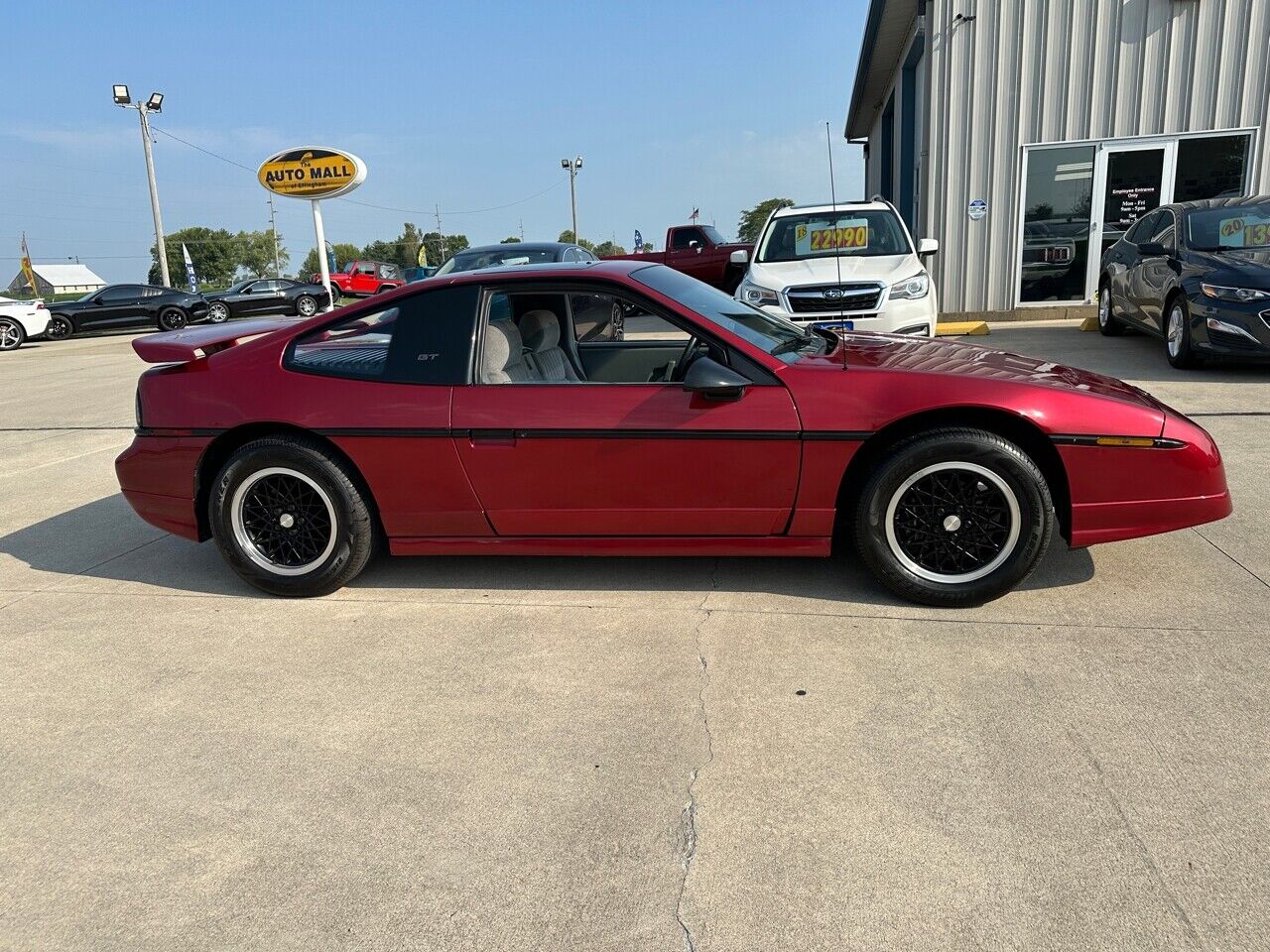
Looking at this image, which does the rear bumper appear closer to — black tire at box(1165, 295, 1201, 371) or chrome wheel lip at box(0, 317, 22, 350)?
black tire at box(1165, 295, 1201, 371)

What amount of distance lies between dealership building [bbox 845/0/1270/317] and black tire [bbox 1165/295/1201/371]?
4969 millimetres

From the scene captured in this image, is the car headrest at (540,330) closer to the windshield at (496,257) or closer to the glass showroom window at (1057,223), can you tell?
the windshield at (496,257)

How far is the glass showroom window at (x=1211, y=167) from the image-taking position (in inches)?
485

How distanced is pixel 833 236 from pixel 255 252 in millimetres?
107033

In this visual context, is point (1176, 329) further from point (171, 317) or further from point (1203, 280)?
point (171, 317)

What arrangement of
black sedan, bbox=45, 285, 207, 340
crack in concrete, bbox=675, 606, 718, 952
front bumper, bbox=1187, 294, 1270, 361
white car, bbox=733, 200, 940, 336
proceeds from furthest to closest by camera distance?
1. black sedan, bbox=45, 285, 207, 340
2. white car, bbox=733, 200, 940, 336
3. front bumper, bbox=1187, 294, 1270, 361
4. crack in concrete, bbox=675, 606, 718, 952

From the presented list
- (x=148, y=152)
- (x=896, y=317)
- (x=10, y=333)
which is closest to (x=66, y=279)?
(x=148, y=152)

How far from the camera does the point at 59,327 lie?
74.8 ft

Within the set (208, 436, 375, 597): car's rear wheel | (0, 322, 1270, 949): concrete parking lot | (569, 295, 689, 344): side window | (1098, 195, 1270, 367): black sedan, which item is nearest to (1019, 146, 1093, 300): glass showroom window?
(1098, 195, 1270, 367): black sedan

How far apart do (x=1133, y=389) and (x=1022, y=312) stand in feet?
34.2

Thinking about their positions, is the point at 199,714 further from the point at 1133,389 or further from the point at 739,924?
the point at 1133,389

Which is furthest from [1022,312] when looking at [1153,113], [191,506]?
[191,506]

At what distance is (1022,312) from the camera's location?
1338 centimetres

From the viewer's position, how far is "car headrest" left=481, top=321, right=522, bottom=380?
3871 mm
